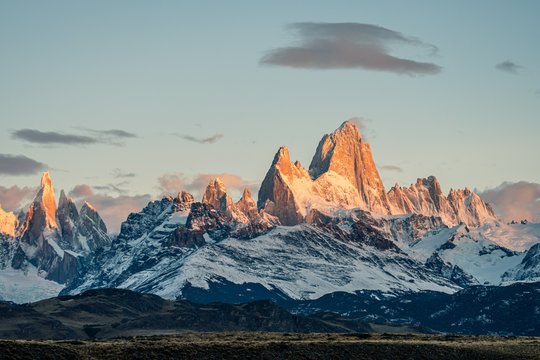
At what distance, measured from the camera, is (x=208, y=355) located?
17350 cm

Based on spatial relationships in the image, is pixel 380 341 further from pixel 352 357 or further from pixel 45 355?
pixel 45 355

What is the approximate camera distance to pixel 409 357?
611 ft

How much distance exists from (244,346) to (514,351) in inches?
2057

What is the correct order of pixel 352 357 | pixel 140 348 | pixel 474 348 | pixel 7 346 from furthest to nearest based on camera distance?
pixel 474 348
pixel 352 357
pixel 140 348
pixel 7 346

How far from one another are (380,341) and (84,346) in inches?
Answer: 2311

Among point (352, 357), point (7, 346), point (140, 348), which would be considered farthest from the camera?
point (352, 357)

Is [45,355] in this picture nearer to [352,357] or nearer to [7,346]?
[7,346]

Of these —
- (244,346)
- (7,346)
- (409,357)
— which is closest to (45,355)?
(7,346)

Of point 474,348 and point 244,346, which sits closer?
point 244,346

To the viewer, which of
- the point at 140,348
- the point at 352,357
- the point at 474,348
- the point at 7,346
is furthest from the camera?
the point at 474,348

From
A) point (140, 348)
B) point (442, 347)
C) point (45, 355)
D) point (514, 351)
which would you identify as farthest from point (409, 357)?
point (45, 355)

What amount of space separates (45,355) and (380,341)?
228 ft

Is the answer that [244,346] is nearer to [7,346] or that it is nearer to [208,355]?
[208,355]

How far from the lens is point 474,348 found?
19525 cm
